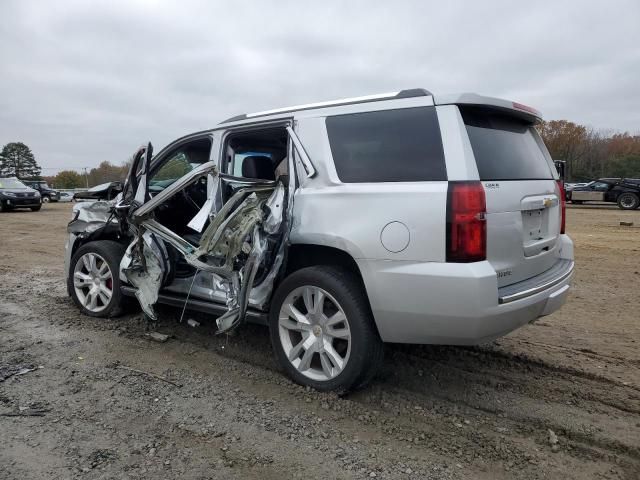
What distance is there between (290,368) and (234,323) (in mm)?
524

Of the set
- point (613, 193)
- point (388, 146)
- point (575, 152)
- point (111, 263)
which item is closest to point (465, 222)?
point (388, 146)

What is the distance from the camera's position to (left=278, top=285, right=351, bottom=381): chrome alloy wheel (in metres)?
3.29

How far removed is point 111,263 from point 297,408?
2.59 meters

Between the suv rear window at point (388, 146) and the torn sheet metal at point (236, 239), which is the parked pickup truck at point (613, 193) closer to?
the suv rear window at point (388, 146)

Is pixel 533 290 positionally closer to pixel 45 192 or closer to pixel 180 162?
pixel 180 162

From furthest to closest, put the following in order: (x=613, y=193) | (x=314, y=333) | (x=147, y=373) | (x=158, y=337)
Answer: (x=613, y=193) < (x=158, y=337) < (x=147, y=373) < (x=314, y=333)

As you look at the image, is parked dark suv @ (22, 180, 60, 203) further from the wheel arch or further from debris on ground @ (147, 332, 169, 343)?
the wheel arch

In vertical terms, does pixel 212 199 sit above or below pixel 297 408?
above

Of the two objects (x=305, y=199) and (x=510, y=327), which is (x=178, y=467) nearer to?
(x=305, y=199)

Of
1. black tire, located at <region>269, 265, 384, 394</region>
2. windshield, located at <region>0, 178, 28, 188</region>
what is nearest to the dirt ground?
black tire, located at <region>269, 265, 384, 394</region>

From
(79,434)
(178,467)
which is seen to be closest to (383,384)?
(178,467)

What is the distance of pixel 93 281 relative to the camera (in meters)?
4.97

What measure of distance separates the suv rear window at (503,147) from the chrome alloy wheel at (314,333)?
4.33 ft

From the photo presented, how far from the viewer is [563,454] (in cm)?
271
